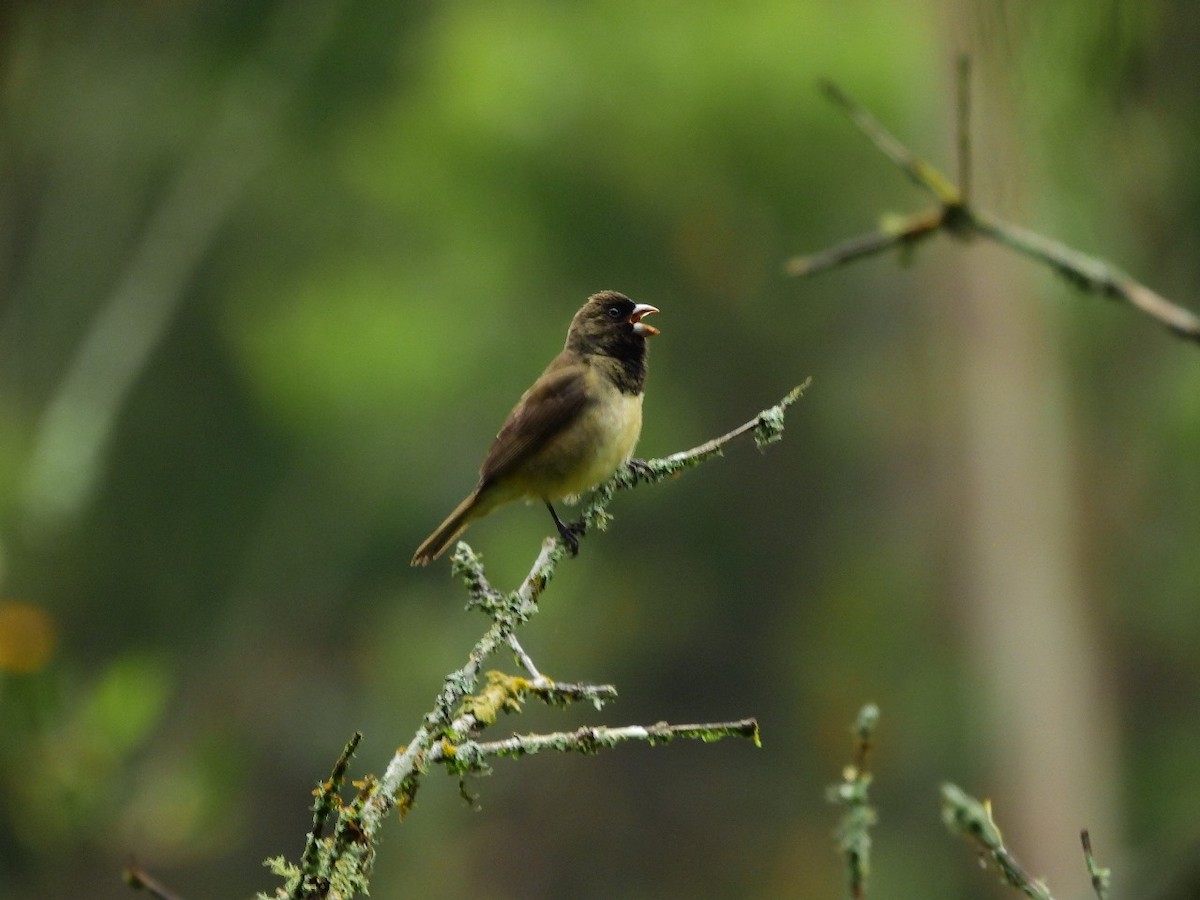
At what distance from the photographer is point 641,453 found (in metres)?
15.4

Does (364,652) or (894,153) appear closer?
(894,153)

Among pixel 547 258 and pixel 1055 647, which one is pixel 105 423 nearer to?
pixel 1055 647

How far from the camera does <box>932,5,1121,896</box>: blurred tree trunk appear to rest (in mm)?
10805

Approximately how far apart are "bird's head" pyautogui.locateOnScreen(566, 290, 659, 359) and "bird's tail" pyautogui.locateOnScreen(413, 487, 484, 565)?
0.58 m

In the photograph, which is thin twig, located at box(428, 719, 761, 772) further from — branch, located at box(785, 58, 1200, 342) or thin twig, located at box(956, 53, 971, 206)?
thin twig, located at box(956, 53, 971, 206)

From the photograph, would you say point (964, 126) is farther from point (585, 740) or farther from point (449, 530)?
point (449, 530)

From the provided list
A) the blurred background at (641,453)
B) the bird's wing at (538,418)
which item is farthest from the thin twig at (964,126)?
the blurred background at (641,453)

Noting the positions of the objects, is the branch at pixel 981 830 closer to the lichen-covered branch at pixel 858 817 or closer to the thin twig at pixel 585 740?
→ the lichen-covered branch at pixel 858 817

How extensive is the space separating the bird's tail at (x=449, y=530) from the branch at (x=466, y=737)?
7.10ft

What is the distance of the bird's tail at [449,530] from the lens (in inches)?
175

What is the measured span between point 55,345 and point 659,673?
682 cm

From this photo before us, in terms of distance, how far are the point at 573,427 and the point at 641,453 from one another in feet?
35.8

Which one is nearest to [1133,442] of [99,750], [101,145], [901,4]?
[901,4]

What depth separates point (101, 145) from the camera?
47.3 ft
